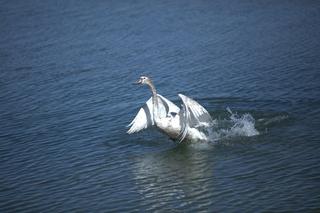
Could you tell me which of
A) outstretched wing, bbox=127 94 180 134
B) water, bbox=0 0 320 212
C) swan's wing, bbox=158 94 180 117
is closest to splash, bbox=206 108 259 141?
water, bbox=0 0 320 212

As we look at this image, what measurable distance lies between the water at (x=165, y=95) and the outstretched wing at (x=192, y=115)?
0.62 m

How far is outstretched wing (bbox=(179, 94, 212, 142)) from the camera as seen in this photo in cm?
1797

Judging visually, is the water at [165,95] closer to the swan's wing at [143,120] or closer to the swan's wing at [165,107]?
the swan's wing at [143,120]

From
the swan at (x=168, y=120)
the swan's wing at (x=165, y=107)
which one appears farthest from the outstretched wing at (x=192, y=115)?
the swan's wing at (x=165, y=107)

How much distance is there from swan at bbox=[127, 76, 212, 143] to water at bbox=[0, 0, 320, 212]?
0.44 meters

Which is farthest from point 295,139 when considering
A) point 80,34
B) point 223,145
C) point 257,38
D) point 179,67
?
point 80,34

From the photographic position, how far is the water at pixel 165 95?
1605 cm

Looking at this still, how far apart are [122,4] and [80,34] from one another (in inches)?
221

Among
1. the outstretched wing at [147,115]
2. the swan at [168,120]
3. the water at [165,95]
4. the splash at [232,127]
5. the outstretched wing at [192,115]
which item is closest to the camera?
the water at [165,95]

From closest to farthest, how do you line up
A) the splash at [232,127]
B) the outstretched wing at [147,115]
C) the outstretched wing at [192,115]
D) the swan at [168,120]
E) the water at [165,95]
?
the water at [165,95], the outstretched wing at [192,115], the swan at [168,120], the splash at [232,127], the outstretched wing at [147,115]

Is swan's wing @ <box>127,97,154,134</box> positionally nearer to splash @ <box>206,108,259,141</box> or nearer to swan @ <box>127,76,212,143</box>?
swan @ <box>127,76,212,143</box>

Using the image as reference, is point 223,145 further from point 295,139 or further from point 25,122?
point 25,122

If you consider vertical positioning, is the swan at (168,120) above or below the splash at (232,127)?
above

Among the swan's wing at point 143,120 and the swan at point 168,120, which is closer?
the swan at point 168,120
